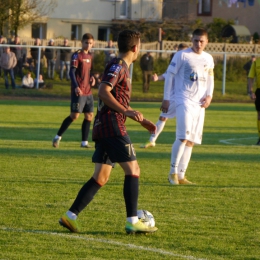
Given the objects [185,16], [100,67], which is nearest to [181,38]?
[185,16]

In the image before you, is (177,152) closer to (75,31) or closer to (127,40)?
(127,40)

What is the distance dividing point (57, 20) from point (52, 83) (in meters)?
14.2

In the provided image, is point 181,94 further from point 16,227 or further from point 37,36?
point 37,36

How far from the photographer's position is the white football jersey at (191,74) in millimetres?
10125

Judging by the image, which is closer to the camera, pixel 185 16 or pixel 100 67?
pixel 100 67

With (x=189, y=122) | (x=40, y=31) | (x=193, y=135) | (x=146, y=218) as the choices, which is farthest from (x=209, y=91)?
(x=40, y=31)

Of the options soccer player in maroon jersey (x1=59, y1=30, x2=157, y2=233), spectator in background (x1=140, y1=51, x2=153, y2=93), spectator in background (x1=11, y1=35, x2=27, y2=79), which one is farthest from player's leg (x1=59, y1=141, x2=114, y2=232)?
spectator in background (x1=140, y1=51, x2=153, y2=93)

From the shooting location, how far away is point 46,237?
6.84 m

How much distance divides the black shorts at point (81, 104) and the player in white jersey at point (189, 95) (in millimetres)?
3968

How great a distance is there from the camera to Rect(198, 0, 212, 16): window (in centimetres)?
5428

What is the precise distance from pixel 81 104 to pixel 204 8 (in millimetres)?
42203

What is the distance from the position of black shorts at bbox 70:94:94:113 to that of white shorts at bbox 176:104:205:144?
415cm

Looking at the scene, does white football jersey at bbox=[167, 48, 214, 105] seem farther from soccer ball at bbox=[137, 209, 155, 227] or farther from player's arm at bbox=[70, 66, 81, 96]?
player's arm at bbox=[70, 66, 81, 96]

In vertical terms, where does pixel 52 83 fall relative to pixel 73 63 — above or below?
below
